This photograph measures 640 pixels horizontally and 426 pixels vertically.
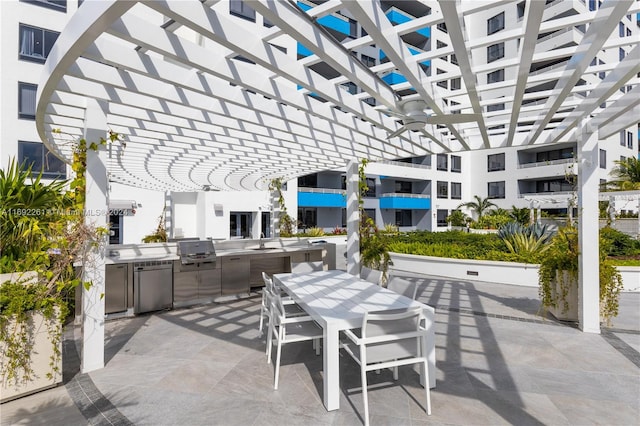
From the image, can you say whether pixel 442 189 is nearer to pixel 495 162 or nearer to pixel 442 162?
pixel 442 162

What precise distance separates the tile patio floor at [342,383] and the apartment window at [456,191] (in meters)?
25.2

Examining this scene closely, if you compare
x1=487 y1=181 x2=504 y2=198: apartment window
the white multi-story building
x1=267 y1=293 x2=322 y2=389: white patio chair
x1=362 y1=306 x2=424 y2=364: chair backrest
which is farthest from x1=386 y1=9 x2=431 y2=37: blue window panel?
x1=362 y1=306 x2=424 y2=364: chair backrest

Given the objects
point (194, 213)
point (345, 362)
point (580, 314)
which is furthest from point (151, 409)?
point (194, 213)

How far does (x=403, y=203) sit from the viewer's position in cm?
2730

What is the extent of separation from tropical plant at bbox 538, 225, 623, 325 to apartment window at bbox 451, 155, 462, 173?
24924 millimetres

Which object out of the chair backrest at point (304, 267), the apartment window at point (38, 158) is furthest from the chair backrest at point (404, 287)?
the apartment window at point (38, 158)

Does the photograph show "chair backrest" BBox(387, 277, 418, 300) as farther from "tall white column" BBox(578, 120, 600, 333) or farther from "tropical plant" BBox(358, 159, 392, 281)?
"tall white column" BBox(578, 120, 600, 333)

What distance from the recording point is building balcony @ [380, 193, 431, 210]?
27.0 m

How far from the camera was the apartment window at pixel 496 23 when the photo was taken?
78.7 ft

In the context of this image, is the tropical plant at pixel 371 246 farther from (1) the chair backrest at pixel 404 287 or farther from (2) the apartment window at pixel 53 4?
(2) the apartment window at pixel 53 4

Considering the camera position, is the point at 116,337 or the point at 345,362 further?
the point at 116,337

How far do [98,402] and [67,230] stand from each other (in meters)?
1.93

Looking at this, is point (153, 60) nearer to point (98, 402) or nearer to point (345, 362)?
point (98, 402)

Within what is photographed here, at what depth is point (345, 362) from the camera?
14.1 feet
